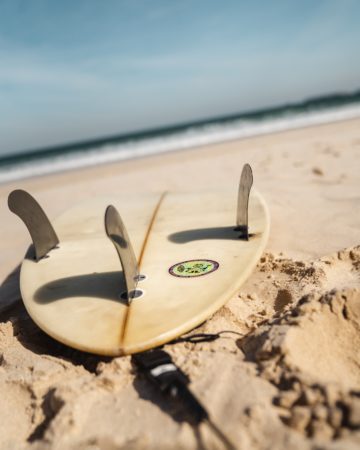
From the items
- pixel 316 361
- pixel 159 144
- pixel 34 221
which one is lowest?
pixel 159 144

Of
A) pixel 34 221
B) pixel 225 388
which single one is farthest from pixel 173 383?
pixel 34 221

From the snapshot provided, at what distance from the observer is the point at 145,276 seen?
1739 millimetres

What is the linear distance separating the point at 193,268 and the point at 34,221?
1006mm

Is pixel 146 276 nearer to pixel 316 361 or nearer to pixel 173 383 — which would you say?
pixel 173 383

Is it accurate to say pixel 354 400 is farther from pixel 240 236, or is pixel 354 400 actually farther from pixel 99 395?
pixel 240 236

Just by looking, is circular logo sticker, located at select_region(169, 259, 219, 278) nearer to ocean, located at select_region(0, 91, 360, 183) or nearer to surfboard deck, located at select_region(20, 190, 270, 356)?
surfboard deck, located at select_region(20, 190, 270, 356)

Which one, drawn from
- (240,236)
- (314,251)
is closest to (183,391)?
(240,236)

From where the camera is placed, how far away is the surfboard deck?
4.56 feet

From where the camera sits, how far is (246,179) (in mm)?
1986

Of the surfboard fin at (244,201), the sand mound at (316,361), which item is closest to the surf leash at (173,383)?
the sand mound at (316,361)

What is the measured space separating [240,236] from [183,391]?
1.12 meters

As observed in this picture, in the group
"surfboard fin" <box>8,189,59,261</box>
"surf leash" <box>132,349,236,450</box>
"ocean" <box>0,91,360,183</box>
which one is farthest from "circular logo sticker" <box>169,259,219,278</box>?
"ocean" <box>0,91,360,183</box>

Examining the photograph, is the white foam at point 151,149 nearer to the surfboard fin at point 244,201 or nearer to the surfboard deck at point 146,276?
the surfboard deck at point 146,276

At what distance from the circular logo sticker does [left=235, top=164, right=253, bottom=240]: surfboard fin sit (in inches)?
13.6
